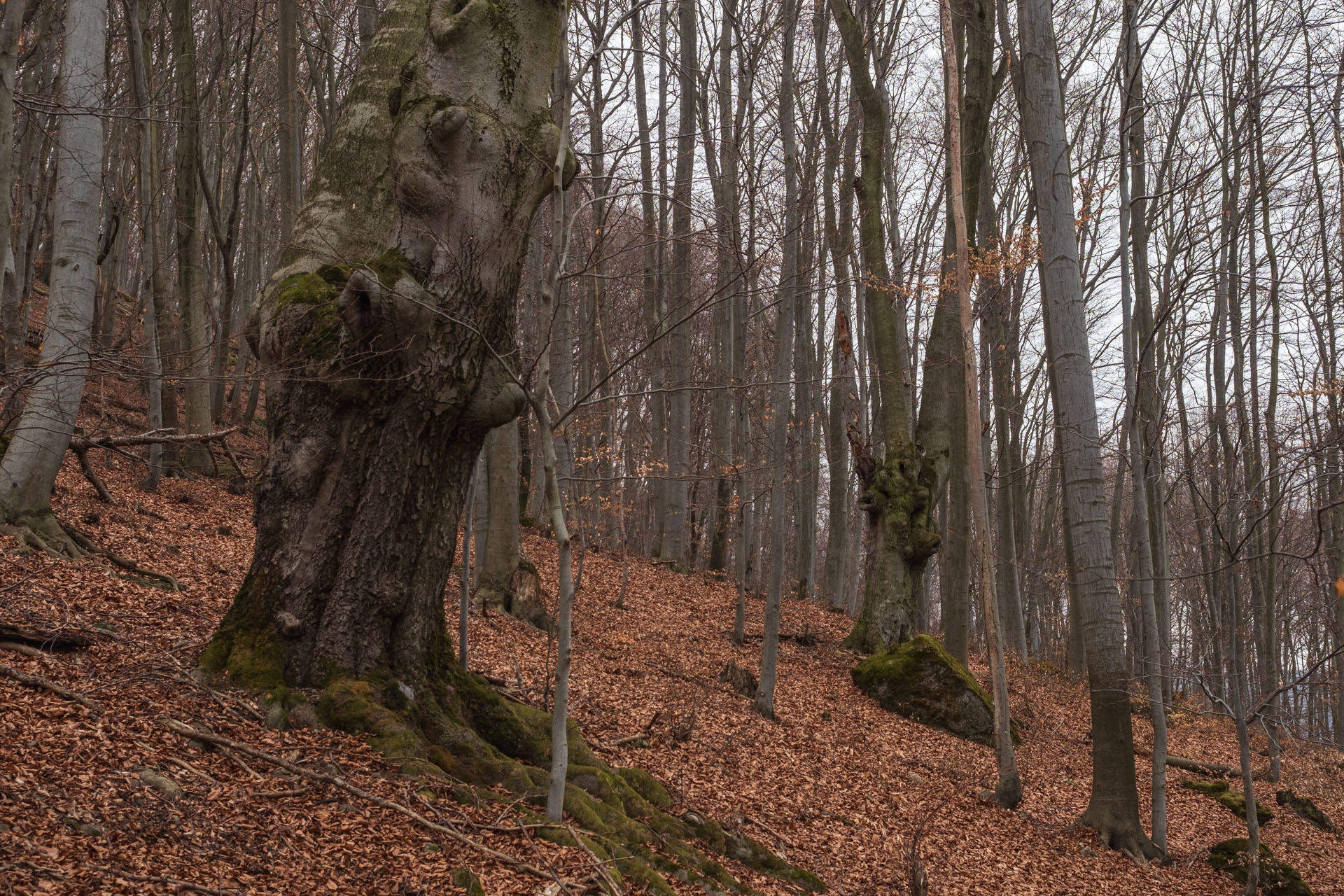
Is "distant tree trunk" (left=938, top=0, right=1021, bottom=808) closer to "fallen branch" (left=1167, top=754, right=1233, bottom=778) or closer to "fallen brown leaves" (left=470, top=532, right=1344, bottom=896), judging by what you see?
"fallen brown leaves" (left=470, top=532, right=1344, bottom=896)

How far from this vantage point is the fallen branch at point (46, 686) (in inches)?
136

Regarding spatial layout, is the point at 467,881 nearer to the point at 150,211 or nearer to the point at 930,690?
the point at 930,690

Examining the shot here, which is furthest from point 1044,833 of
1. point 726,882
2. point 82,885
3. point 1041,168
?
point 82,885

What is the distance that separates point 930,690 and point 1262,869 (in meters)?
3.45

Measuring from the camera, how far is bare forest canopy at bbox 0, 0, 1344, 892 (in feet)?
13.3

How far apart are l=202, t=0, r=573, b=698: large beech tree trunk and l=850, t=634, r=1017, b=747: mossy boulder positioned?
6563 mm

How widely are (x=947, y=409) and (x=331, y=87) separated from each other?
10338mm

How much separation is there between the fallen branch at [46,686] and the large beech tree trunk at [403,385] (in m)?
0.57

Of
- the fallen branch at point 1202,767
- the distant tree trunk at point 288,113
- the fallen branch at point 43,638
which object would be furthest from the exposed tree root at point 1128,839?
the distant tree trunk at point 288,113

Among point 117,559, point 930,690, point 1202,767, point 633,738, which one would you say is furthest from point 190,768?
point 1202,767

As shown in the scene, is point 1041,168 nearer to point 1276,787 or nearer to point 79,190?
point 79,190

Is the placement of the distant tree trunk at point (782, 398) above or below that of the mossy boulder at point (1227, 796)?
above

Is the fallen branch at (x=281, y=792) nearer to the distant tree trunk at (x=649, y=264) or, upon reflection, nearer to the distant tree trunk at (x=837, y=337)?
the distant tree trunk at (x=837, y=337)

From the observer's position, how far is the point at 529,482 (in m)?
16.9
